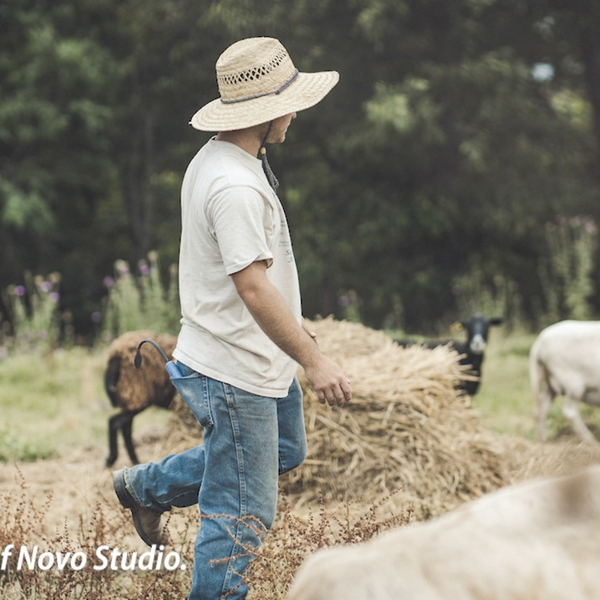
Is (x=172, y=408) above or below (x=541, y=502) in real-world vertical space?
below

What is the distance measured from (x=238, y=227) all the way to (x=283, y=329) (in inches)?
14.6

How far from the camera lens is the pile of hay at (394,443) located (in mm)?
4750

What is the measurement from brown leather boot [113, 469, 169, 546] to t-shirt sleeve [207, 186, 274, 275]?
113 centimetres

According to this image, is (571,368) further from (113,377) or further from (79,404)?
(79,404)

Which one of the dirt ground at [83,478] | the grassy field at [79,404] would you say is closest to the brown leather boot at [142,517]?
the dirt ground at [83,478]

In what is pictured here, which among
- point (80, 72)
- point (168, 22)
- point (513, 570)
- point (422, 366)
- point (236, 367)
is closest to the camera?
point (513, 570)

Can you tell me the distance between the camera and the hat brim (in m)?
2.87

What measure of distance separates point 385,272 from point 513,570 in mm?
15880

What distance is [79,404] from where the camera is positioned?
325 inches

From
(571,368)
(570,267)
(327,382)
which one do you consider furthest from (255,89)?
(570,267)

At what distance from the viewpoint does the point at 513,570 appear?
1.31 metres

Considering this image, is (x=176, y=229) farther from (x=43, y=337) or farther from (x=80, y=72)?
(x=43, y=337)

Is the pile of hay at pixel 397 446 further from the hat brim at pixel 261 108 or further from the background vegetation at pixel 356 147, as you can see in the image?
the background vegetation at pixel 356 147

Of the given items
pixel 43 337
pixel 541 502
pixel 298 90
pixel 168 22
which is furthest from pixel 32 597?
pixel 168 22
